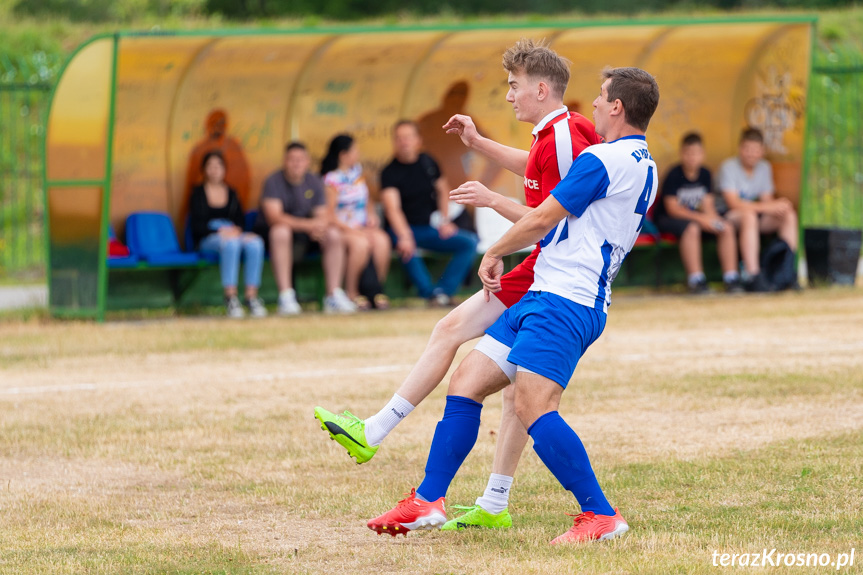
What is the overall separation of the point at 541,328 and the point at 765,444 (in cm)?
221

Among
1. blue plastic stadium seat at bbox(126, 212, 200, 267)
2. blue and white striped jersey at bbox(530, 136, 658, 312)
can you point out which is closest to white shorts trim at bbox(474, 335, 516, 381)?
blue and white striped jersey at bbox(530, 136, 658, 312)

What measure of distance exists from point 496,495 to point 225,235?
800 cm

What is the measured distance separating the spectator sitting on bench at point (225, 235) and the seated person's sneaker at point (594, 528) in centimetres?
804

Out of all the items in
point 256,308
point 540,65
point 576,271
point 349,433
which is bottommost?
point 256,308

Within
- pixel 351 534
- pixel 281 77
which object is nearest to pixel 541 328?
pixel 351 534

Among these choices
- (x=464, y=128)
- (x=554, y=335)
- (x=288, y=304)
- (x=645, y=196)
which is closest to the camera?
(x=554, y=335)

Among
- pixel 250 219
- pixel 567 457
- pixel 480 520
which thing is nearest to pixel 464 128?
pixel 567 457

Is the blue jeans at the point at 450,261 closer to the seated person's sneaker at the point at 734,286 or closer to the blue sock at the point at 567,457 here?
the seated person's sneaker at the point at 734,286

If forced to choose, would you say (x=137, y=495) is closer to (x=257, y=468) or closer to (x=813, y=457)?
(x=257, y=468)

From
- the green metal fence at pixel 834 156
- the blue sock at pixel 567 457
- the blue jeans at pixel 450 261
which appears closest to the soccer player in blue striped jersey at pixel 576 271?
the blue sock at pixel 567 457

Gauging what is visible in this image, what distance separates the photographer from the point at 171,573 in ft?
13.5

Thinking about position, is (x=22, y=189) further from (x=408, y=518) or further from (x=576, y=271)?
(x=576, y=271)

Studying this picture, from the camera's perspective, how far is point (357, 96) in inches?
550

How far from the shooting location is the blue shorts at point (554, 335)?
4285 millimetres
